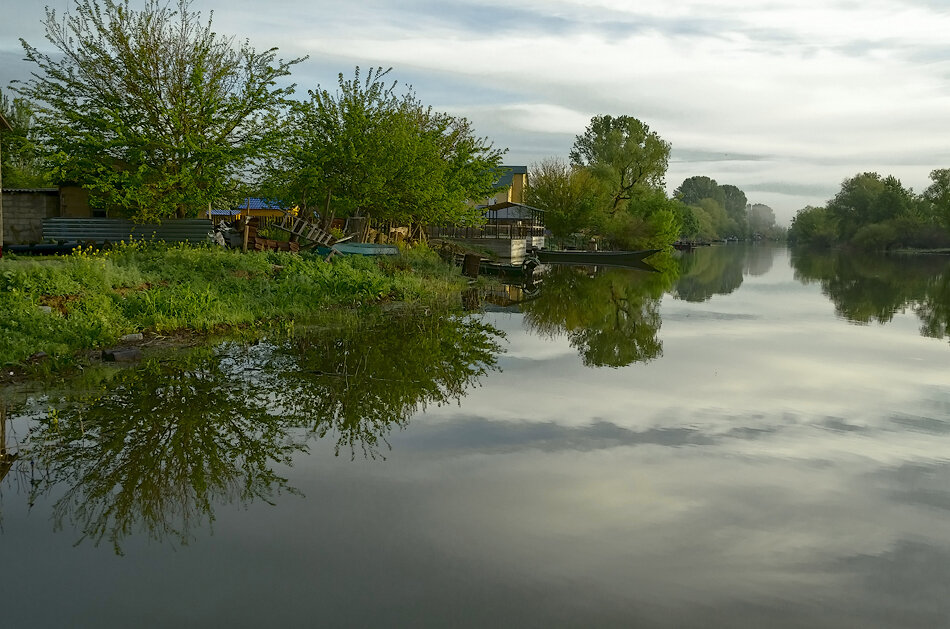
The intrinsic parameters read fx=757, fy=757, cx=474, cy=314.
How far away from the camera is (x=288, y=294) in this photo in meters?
22.4

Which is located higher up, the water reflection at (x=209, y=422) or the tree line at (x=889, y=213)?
the tree line at (x=889, y=213)

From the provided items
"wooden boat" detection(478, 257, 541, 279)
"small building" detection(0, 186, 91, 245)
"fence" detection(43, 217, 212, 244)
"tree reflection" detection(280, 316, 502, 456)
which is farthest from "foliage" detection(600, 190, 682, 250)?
"tree reflection" detection(280, 316, 502, 456)

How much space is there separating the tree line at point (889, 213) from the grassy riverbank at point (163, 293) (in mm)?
113963

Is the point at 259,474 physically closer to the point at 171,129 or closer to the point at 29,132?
the point at 171,129

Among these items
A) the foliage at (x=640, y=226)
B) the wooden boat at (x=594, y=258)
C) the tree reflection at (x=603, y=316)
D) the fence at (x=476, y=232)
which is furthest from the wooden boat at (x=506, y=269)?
the foliage at (x=640, y=226)

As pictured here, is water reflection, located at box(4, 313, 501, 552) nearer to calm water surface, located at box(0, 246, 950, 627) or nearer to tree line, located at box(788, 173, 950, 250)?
calm water surface, located at box(0, 246, 950, 627)

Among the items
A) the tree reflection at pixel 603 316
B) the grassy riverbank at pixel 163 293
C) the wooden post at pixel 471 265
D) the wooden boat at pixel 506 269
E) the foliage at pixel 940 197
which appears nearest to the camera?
the grassy riverbank at pixel 163 293

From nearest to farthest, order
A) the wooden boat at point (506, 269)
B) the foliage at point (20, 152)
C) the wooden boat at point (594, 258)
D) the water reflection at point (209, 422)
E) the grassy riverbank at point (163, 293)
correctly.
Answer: the water reflection at point (209, 422)
the grassy riverbank at point (163, 293)
the foliage at point (20, 152)
the wooden boat at point (506, 269)
the wooden boat at point (594, 258)

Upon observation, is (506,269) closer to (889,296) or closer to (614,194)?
(889,296)

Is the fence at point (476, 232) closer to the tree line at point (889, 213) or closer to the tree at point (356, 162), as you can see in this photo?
the tree at point (356, 162)

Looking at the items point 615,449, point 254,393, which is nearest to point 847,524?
point 615,449

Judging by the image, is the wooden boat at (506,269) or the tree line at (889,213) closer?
the wooden boat at (506,269)

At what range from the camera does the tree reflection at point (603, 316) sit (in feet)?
64.0

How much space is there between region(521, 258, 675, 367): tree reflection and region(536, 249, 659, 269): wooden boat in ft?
61.5
